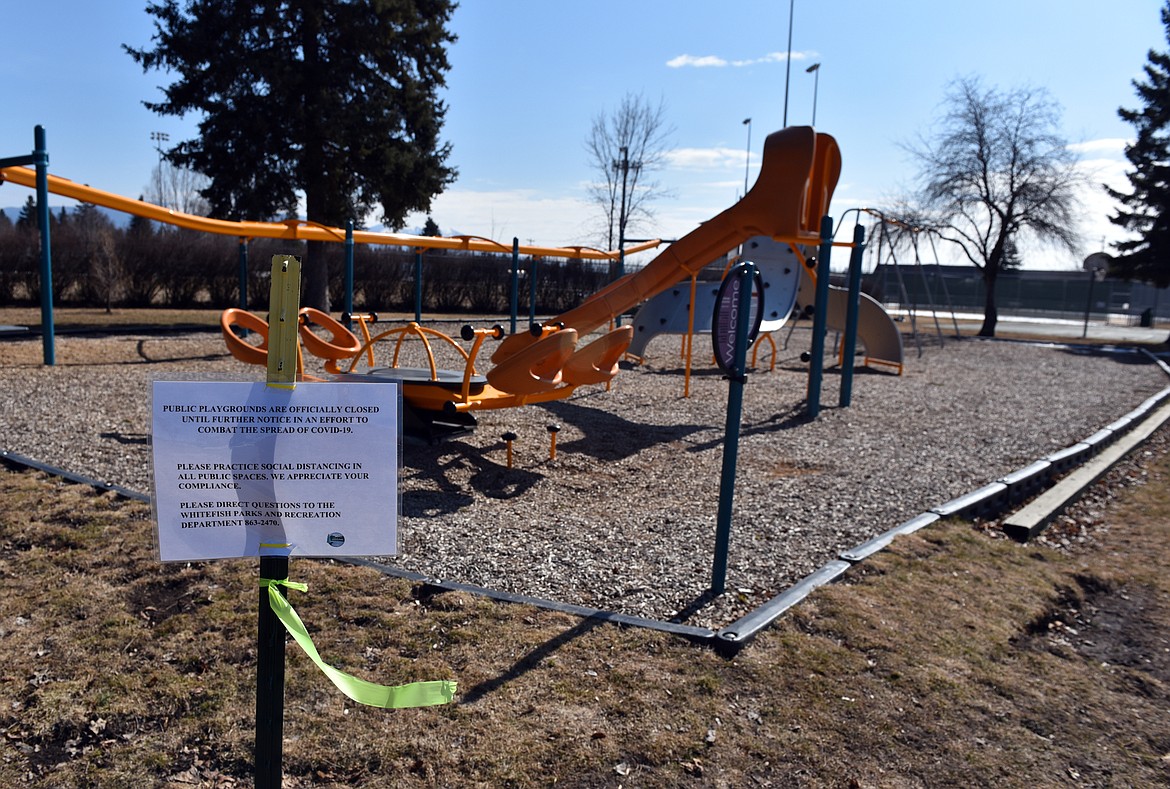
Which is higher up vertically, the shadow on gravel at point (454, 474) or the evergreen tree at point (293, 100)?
the evergreen tree at point (293, 100)

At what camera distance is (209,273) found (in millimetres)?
23047

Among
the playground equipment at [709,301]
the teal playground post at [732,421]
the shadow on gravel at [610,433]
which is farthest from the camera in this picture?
the playground equipment at [709,301]

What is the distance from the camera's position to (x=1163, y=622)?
429cm

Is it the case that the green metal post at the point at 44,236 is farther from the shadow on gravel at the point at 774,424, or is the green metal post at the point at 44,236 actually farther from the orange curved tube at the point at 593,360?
the shadow on gravel at the point at 774,424

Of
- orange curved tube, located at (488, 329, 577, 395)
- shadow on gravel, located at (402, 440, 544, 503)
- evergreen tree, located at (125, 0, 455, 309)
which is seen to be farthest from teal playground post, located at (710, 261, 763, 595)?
evergreen tree, located at (125, 0, 455, 309)

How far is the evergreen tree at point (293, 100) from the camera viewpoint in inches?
702

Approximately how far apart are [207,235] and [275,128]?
714cm

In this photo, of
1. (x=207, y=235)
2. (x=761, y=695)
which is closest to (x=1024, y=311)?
(x=207, y=235)

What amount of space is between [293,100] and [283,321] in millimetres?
18442

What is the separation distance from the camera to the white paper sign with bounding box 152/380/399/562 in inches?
65.0

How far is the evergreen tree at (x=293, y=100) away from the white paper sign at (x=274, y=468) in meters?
17.9

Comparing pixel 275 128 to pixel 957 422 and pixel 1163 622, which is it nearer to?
pixel 957 422

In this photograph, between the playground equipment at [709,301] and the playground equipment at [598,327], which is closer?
the playground equipment at [598,327]

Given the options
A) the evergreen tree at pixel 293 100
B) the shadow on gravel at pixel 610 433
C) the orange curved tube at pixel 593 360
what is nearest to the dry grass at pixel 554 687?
the orange curved tube at pixel 593 360
